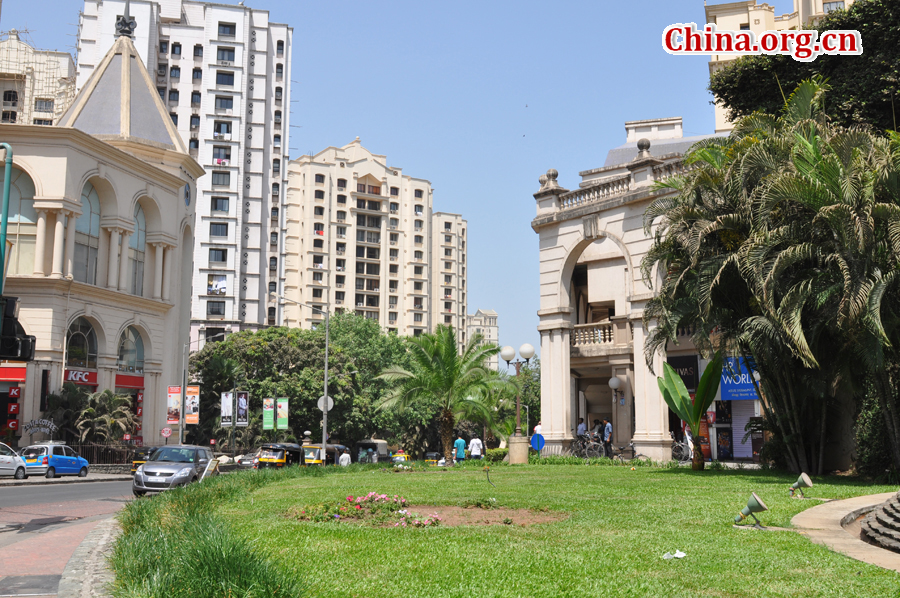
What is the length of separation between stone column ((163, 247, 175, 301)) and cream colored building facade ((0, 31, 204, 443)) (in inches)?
2.6

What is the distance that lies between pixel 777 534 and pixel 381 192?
117368 millimetres

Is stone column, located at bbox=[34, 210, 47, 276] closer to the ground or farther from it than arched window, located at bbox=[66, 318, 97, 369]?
farther from it

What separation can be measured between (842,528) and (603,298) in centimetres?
2421

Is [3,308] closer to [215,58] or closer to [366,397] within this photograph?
[366,397]

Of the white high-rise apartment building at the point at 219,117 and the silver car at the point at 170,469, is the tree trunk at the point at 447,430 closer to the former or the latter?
the silver car at the point at 170,469

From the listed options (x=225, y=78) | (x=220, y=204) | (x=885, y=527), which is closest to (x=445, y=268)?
(x=220, y=204)

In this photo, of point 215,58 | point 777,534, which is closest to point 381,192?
point 215,58

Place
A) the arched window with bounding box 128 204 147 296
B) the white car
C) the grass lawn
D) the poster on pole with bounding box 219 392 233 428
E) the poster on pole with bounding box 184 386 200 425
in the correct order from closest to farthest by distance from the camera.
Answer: the grass lawn, the white car, the poster on pole with bounding box 219 392 233 428, the poster on pole with bounding box 184 386 200 425, the arched window with bounding box 128 204 147 296

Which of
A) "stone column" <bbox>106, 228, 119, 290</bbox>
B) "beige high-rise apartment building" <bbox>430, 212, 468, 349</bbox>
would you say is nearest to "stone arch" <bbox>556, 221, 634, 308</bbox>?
"stone column" <bbox>106, 228, 119, 290</bbox>

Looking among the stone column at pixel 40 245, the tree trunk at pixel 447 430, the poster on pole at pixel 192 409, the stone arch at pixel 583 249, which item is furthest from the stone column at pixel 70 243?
the stone arch at pixel 583 249

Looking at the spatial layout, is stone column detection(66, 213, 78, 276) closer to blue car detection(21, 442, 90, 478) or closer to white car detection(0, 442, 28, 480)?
blue car detection(21, 442, 90, 478)

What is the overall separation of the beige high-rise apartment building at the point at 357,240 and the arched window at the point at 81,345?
63037mm

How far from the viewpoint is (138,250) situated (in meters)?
53.3

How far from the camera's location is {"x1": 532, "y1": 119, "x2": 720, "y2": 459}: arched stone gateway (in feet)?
94.2
